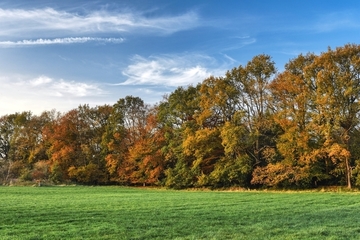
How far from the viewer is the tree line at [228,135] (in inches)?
1540

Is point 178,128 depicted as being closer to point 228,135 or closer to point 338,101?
point 228,135

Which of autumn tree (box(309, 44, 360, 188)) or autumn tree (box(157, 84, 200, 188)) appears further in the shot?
autumn tree (box(157, 84, 200, 188))

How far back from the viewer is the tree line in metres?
39.1

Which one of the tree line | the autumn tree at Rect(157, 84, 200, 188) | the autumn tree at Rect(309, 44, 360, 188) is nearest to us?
the autumn tree at Rect(309, 44, 360, 188)

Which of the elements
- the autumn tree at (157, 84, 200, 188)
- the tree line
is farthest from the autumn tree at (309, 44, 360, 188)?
the autumn tree at (157, 84, 200, 188)

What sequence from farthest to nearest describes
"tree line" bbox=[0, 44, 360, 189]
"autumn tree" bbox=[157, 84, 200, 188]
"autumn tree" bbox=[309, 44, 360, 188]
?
"autumn tree" bbox=[157, 84, 200, 188] < "tree line" bbox=[0, 44, 360, 189] < "autumn tree" bbox=[309, 44, 360, 188]

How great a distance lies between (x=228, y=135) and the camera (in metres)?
45.5

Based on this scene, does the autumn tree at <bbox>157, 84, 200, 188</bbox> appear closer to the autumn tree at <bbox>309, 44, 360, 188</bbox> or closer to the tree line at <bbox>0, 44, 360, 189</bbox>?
the tree line at <bbox>0, 44, 360, 189</bbox>

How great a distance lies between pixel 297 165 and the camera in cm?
4144

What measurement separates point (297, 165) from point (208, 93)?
51.3ft

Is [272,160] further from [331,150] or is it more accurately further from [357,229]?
[357,229]

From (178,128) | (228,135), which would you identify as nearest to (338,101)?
(228,135)

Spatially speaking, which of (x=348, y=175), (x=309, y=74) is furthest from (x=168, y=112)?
(x=348, y=175)

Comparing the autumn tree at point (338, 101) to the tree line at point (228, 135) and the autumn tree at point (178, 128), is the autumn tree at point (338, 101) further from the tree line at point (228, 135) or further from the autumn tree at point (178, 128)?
the autumn tree at point (178, 128)
